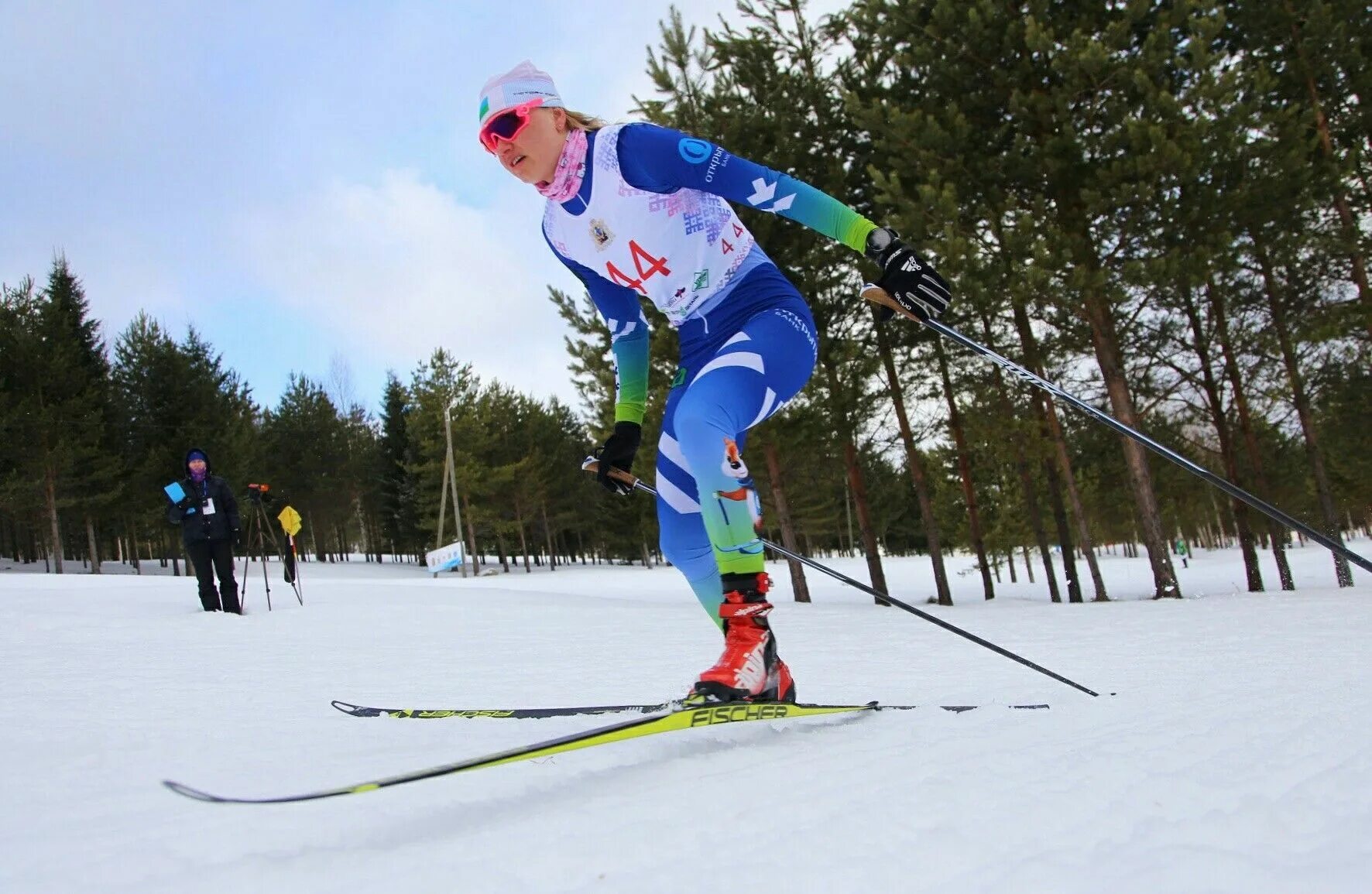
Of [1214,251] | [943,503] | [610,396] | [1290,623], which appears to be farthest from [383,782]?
[943,503]

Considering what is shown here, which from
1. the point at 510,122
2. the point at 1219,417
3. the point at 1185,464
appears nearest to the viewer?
the point at 1185,464

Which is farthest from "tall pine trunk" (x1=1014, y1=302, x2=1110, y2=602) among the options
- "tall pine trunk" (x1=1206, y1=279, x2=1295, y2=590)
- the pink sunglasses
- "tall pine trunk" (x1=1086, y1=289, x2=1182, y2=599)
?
the pink sunglasses

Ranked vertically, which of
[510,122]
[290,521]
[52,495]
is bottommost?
[290,521]

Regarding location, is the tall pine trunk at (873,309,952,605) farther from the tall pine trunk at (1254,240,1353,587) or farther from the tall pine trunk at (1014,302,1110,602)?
the tall pine trunk at (1254,240,1353,587)

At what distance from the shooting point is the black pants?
28.8 feet

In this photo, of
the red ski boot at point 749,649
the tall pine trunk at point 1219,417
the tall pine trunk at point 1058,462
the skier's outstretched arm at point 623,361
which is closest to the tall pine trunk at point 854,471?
the tall pine trunk at point 1058,462

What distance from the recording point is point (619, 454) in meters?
3.12

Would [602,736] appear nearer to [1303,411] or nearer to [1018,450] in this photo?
[1018,450]

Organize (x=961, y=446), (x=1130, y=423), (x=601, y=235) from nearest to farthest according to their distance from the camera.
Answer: (x=601, y=235) < (x=1130, y=423) < (x=961, y=446)

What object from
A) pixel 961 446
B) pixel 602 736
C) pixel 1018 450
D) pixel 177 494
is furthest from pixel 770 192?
pixel 961 446

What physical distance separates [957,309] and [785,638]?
7.24m

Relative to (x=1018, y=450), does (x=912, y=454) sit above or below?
above

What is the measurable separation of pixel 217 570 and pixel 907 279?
870cm

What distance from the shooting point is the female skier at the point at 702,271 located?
2.40 meters
